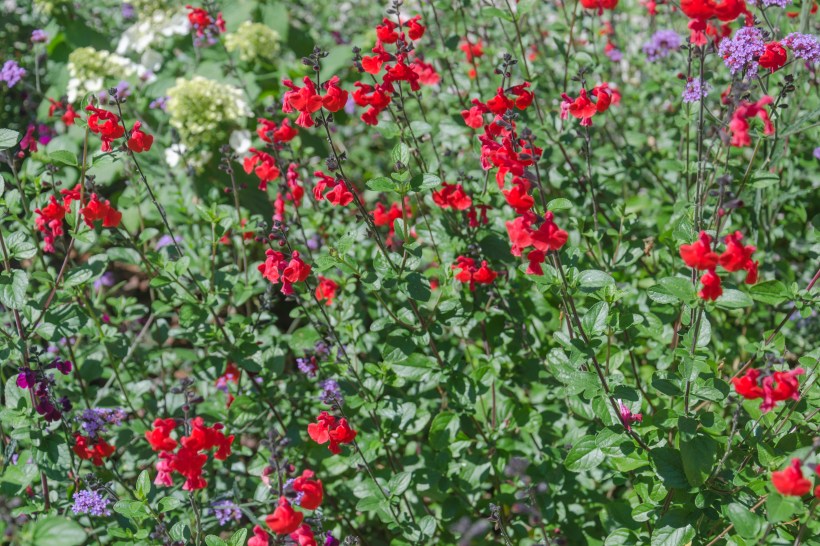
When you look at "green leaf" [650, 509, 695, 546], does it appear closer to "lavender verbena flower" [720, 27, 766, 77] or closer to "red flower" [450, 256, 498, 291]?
"red flower" [450, 256, 498, 291]

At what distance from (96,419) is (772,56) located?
9.31ft

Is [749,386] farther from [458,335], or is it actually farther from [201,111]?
[201,111]

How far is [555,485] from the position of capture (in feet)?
9.77

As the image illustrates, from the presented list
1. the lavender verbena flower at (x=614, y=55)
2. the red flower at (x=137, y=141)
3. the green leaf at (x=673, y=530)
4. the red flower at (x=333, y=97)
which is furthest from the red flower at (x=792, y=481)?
the lavender verbena flower at (x=614, y=55)

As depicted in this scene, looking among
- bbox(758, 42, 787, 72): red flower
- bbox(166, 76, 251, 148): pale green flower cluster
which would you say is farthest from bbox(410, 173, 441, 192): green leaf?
bbox(166, 76, 251, 148): pale green flower cluster

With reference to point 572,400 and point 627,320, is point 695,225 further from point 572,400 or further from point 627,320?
point 572,400

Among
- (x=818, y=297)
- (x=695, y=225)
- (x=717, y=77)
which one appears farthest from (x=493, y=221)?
(x=717, y=77)

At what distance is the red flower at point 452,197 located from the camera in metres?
2.91

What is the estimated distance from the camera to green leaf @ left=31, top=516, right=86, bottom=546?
1890mm

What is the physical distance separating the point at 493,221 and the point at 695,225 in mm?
1198

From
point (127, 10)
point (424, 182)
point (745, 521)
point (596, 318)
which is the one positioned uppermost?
point (424, 182)

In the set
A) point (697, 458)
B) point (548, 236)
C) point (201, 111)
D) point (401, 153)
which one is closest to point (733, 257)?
point (548, 236)

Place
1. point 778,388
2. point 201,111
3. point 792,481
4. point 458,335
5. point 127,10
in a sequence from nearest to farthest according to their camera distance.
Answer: point 792,481, point 778,388, point 458,335, point 201,111, point 127,10

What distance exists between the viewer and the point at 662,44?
4316 millimetres
